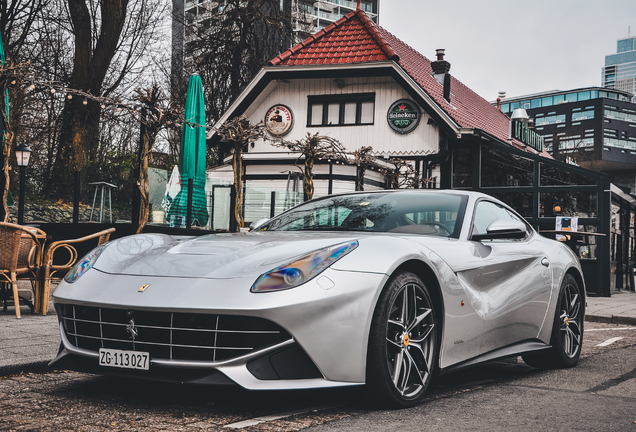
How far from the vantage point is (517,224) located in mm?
4652

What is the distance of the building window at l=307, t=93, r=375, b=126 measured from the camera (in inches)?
873

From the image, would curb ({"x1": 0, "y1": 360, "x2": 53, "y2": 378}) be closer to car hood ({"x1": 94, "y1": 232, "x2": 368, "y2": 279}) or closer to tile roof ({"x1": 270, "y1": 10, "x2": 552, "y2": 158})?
car hood ({"x1": 94, "y1": 232, "x2": 368, "y2": 279})

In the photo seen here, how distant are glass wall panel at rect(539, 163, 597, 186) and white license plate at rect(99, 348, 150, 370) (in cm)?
1486

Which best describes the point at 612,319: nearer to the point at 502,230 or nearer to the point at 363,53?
the point at 502,230

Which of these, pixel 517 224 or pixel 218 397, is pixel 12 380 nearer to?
pixel 218 397

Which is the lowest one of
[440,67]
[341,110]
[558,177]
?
[558,177]

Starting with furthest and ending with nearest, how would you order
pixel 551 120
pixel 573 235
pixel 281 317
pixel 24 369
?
1. pixel 551 120
2. pixel 573 235
3. pixel 24 369
4. pixel 281 317

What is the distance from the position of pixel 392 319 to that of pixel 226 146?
21525 mm

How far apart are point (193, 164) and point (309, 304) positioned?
32.6 feet

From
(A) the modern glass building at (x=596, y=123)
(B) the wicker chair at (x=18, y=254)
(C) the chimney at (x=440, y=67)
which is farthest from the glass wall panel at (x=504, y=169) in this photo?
(A) the modern glass building at (x=596, y=123)

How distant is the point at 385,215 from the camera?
184 inches

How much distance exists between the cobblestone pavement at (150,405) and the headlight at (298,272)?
50 cm

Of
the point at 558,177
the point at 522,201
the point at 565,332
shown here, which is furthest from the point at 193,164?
the point at 558,177

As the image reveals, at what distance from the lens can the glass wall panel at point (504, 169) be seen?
17.2 meters
